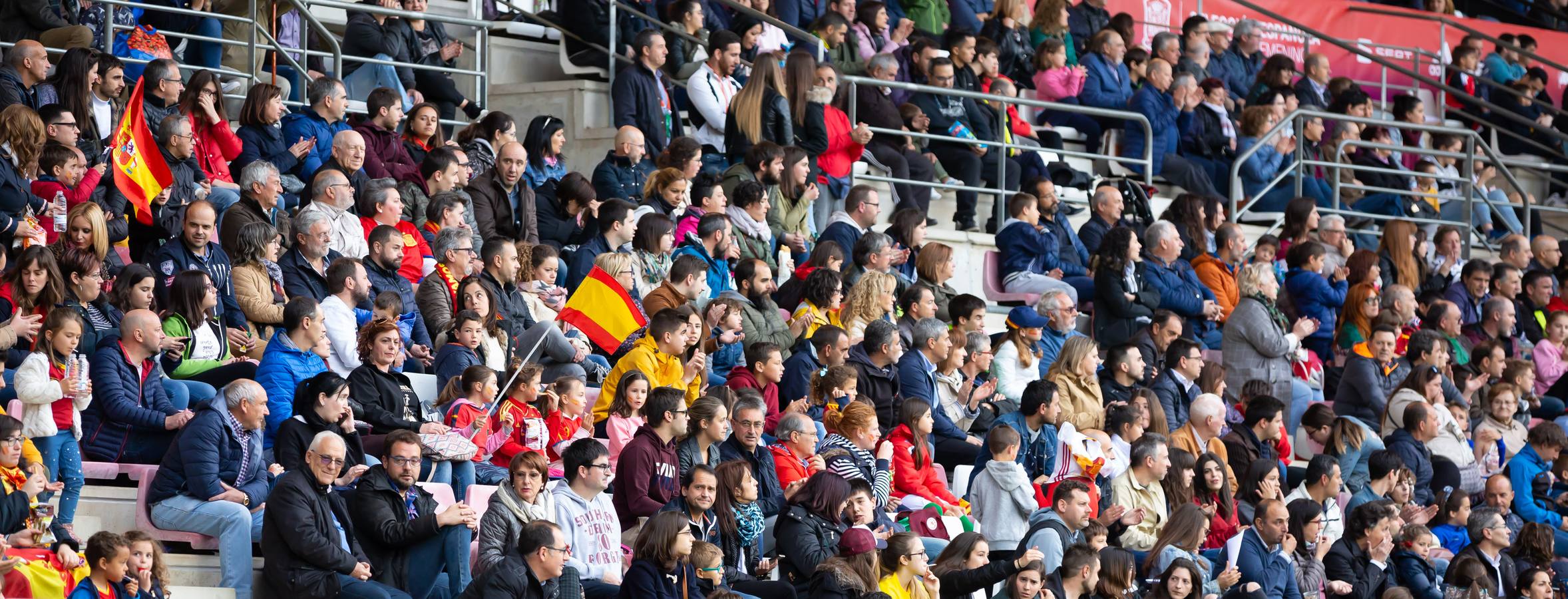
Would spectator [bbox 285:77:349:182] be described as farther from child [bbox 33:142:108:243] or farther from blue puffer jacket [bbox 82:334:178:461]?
blue puffer jacket [bbox 82:334:178:461]

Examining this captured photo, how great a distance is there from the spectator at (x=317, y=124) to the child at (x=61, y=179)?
149 centimetres

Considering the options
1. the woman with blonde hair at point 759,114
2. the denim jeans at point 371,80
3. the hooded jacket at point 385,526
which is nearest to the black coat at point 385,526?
the hooded jacket at point 385,526

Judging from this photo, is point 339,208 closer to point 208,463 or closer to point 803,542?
point 208,463

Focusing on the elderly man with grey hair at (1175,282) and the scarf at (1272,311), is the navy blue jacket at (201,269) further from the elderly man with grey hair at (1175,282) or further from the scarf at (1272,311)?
the scarf at (1272,311)

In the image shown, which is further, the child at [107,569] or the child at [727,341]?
the child at [727,341]

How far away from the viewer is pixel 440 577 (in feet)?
31.4

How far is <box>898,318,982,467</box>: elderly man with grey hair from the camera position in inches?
486

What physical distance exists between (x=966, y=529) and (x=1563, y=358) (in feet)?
20.8

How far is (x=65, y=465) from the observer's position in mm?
9430

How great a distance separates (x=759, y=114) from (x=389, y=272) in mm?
3415

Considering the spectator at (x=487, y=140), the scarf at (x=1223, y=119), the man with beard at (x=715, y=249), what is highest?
the spectator at (x=487, y=140)

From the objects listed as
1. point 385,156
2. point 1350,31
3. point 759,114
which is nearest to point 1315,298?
point 759,114

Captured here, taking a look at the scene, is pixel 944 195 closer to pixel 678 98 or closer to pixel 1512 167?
pixel 678 98

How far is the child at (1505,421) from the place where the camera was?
14641 millimetres
